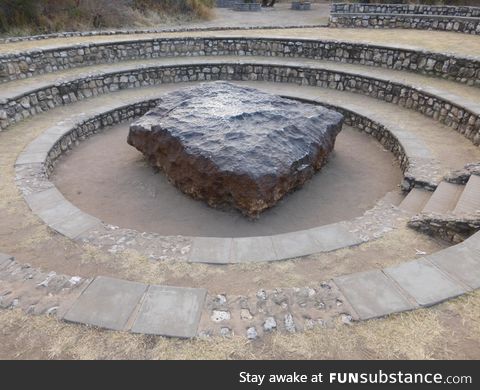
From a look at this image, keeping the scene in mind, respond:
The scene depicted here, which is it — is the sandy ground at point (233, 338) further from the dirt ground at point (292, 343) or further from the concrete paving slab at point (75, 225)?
the concrete paving slab at point (75, 225)

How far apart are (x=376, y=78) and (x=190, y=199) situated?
704 centimetres

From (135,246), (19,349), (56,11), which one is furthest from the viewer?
(56,11)

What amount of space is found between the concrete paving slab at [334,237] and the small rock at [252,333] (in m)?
1.64

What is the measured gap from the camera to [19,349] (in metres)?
3.07

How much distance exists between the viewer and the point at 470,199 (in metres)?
5.25

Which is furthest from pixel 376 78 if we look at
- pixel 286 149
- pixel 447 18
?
pixel 447 18

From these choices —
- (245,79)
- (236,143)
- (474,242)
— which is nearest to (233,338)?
(474,242)

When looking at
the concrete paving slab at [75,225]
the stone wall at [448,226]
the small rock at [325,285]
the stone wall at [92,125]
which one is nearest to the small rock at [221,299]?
the small rock at [325,285]

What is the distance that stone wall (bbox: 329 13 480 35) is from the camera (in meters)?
15.2

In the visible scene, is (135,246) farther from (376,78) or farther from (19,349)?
(376,78)

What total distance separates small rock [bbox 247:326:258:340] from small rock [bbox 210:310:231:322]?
254 mm

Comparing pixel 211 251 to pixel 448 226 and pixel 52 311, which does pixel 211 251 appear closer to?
pixel 52 311

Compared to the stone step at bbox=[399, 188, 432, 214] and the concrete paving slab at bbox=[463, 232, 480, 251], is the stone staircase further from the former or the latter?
the concrete paving slab at bbox=[463, 232, 480, 251]

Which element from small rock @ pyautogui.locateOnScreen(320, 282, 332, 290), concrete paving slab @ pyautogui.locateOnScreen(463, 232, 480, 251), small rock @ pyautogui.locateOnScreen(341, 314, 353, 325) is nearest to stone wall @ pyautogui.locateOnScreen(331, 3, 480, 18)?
concrete paving slab @ pyautogui.locateOnScreen(463, 232, 480, 251)
